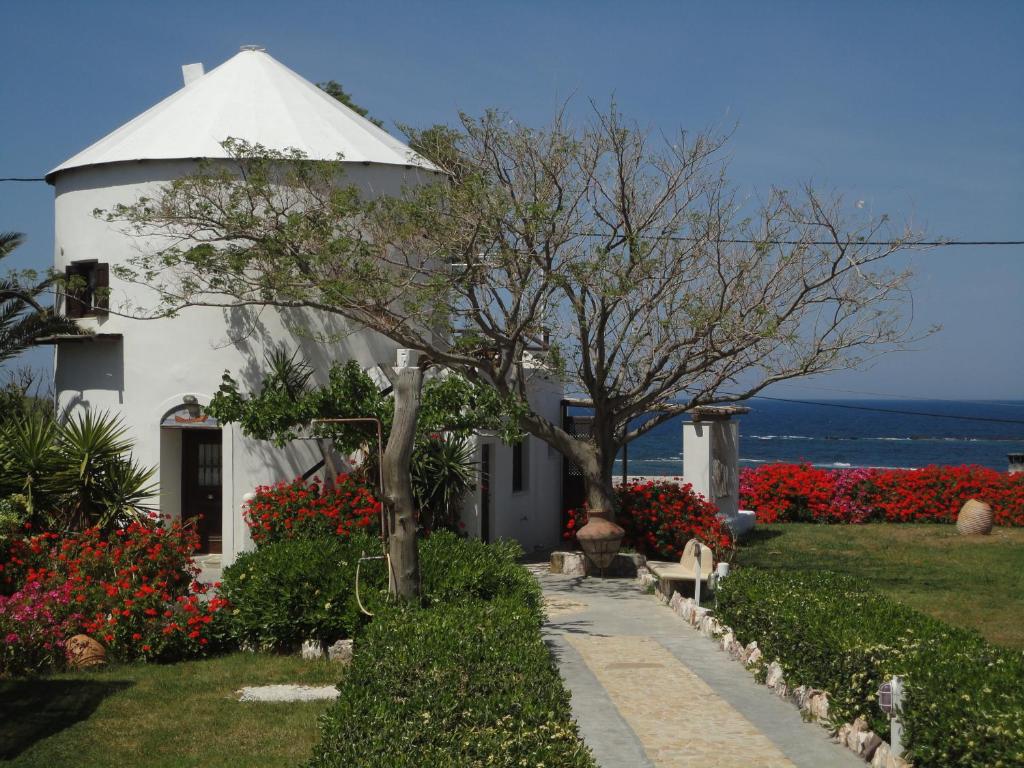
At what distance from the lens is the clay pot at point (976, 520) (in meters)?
24.5

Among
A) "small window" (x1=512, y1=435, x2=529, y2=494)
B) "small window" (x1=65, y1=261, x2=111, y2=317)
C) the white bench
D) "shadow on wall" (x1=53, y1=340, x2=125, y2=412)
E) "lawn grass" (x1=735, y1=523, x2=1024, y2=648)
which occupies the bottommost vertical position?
"lawn grass" (x1=735, y1=523, x2=1024, y2=648)

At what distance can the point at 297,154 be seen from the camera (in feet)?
56.7

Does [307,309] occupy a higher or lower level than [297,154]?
lower

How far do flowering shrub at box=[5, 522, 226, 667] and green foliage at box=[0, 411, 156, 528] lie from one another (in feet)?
6.63

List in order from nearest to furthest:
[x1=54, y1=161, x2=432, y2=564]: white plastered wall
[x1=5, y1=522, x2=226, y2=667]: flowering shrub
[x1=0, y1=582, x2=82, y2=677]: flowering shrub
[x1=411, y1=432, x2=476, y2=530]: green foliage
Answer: [x1=0, y1=582, x2=82, y2=677]: flowering shrub → [x1=5, y1=522, x2=226, y2=667]: flowering shrub → [x1=411, y1=432, x2=476, y2=530]: green foliage → [x1=54, y1=161, x2=432, y2=564]: white plastered wall

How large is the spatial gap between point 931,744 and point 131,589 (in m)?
7.82

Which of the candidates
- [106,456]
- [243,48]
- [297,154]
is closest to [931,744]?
[106,456]

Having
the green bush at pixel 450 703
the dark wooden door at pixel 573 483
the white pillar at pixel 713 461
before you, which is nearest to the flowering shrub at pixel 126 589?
the green bush at pixel 450 703

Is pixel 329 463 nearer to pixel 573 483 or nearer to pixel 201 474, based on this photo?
pixel 201 474

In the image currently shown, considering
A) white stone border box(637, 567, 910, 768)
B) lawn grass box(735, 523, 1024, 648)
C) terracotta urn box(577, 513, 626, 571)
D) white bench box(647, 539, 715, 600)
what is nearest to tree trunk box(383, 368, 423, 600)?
white stone border box(637, 567, 910, 768)

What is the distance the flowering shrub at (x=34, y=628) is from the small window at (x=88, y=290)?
8514 mm

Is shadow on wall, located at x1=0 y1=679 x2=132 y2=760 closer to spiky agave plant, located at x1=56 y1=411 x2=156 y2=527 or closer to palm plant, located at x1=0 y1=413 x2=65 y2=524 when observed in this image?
spiky agave plant, located at x1=56 y1=411 x2=156 y2=527

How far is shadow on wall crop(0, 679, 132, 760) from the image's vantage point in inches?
338

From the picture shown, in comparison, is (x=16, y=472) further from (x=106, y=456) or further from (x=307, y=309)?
(x=307, y=309)
